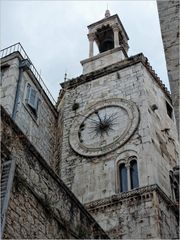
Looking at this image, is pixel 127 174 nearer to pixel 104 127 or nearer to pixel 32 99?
pixel 104 127

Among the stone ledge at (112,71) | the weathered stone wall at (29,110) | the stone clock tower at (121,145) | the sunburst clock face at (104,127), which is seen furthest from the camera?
the stone ledge at (112,71)

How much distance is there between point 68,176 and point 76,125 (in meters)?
2.14

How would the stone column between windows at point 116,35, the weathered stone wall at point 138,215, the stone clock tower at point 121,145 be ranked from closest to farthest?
the weathered stone wall at point 138,215, the stone clock tower at point 121,145, the stone column between windows at point 116,35

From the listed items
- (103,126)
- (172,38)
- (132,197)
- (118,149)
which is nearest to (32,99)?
(103,126)

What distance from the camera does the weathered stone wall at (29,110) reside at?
15.0m

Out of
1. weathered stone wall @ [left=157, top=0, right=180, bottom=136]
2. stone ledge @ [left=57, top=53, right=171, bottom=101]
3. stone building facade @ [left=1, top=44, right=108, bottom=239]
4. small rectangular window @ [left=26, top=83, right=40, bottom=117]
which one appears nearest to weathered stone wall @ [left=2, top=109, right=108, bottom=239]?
stone building facade @ [left=1, top=44, right=108, bottom=239]

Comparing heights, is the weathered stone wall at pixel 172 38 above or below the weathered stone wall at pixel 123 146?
below

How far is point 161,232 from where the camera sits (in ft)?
43.7

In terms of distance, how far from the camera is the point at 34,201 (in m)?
8.70

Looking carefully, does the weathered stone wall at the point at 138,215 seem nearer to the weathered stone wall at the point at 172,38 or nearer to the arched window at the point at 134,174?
the arched window at the point at 134,174

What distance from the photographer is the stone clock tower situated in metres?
14.1

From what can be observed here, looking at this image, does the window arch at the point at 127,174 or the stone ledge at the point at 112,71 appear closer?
the window arch at the point at 127,174

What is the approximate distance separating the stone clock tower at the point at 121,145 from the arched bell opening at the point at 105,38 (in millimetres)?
1380

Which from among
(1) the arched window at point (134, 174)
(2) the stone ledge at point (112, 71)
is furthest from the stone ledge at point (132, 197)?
(2) the stone ledge at point (112, 71)
